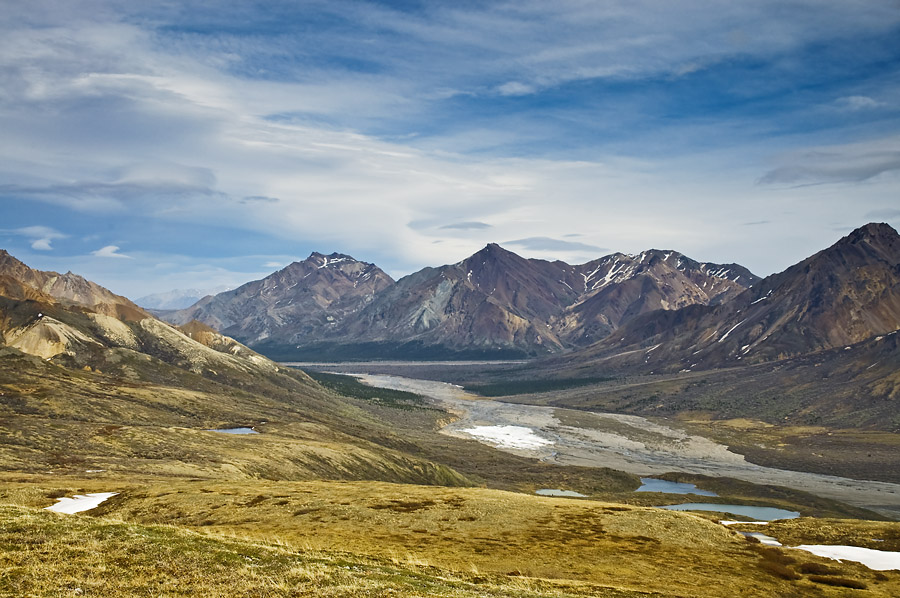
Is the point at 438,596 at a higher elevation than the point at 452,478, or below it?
higher

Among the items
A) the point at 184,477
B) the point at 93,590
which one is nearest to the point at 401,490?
the point at 184,477

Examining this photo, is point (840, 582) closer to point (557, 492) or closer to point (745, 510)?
point (745, 510)

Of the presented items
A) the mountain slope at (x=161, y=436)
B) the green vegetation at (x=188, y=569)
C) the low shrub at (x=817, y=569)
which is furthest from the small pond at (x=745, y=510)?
the green vegetation at (x=188, y=569)

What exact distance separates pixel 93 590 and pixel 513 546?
3562 centimetres

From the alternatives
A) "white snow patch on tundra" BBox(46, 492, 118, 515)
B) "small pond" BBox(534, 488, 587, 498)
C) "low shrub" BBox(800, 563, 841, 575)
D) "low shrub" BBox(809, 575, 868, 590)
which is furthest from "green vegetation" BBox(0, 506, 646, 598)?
"small pond" BBox(534, 488, 587, 498)

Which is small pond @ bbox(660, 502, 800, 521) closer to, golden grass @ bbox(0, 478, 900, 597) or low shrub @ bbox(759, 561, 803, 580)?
golden grass @ bbox(0, 478, 900, 597)

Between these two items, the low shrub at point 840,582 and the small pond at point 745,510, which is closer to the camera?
the low shrub at point 840,582

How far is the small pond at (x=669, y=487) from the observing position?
526ft

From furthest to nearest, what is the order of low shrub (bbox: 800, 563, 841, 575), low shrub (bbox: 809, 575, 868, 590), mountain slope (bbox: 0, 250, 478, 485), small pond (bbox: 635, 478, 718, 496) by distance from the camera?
small pond (bbox: 635, 478, 718, 496)
mountain slope (bbox: 0, 250, 478, 485)
low shrub (bbox: 800, 563, 841, 575)
low shrub (bbox: 809, 575, 868, 590)

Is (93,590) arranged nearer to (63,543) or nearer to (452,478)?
(63,543)

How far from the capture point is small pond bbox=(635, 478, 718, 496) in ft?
526

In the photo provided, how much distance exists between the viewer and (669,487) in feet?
550

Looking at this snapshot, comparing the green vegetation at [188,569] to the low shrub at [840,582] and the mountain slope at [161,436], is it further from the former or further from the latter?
the mountain slope at [161,436]

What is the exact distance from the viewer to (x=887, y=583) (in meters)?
49.2
